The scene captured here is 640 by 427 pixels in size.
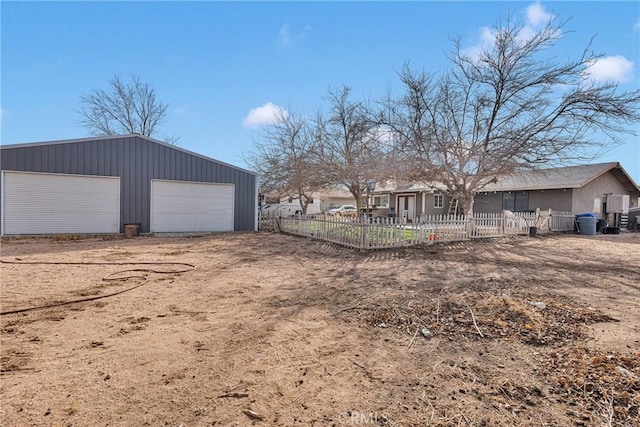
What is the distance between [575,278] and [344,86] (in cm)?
1294

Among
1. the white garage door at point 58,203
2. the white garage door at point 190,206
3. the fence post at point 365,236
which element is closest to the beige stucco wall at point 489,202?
the fence post at point 365,236

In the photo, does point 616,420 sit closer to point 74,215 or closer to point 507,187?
point 74,215

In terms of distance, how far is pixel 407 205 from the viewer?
2483 cm

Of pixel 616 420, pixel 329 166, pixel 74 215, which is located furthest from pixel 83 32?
pixel 616 420

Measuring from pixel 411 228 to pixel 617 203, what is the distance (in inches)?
626

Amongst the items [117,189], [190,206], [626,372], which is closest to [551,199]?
[626,372]

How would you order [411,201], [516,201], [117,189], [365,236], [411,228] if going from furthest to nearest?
[411,201] → [516,201] → [117,189] → [411,228] → [365,236]

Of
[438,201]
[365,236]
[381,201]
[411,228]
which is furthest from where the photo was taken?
[381,201]

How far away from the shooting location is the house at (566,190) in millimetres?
16625

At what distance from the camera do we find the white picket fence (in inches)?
357

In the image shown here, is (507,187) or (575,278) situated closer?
(575,278)

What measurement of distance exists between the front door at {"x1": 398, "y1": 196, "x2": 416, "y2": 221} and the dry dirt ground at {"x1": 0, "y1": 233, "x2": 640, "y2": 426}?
59.6ft

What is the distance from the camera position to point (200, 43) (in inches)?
460

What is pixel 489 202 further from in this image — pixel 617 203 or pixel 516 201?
pixel 617 203
